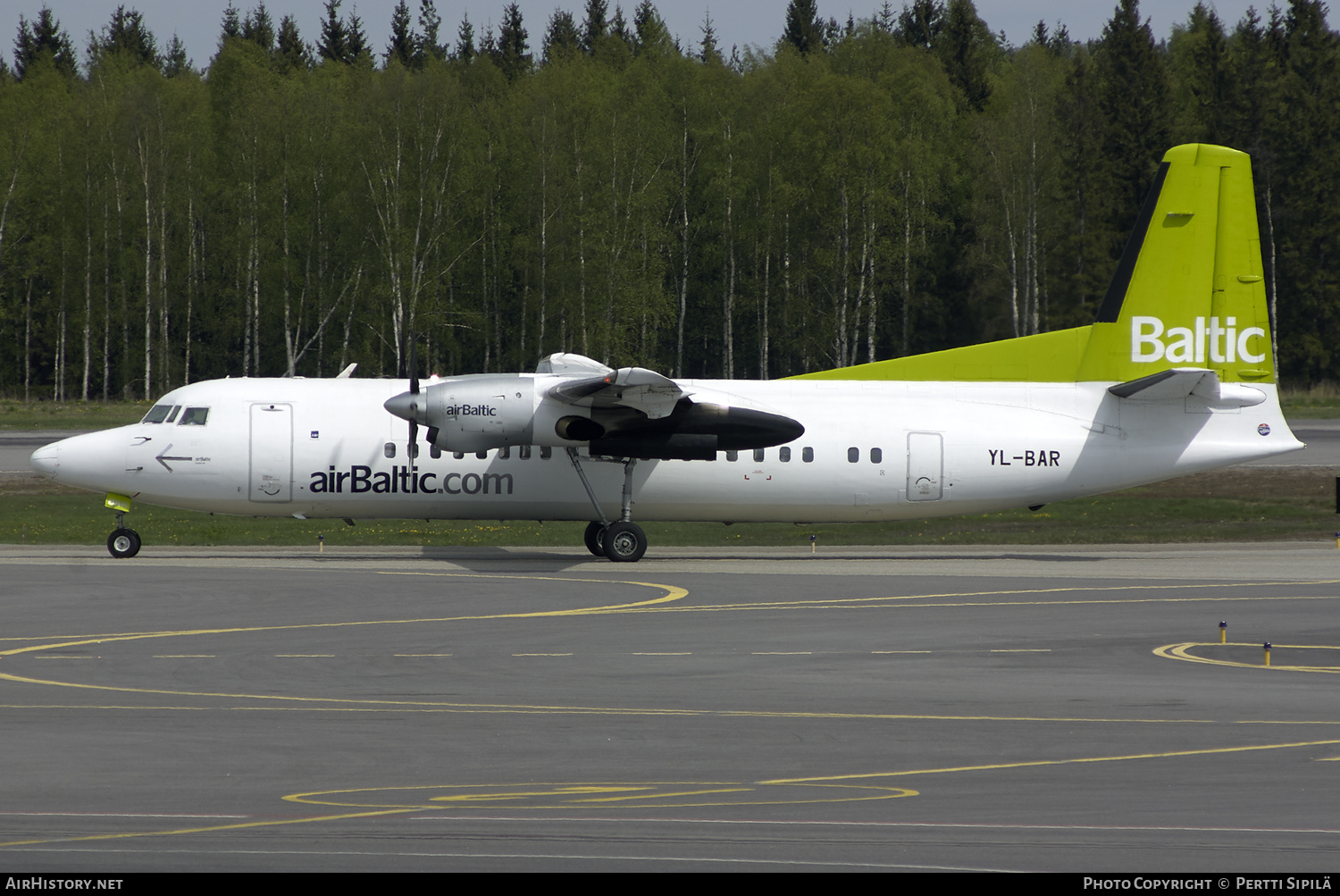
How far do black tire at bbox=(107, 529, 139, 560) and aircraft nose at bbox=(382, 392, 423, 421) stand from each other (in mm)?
5775

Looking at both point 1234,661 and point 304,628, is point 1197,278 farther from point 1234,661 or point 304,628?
point 304,628

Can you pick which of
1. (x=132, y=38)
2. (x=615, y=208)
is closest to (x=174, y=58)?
(x=132, y=38)

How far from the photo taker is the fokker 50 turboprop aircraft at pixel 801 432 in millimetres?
24547

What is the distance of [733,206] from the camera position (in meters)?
68.2

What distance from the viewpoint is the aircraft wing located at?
22969 millimetres

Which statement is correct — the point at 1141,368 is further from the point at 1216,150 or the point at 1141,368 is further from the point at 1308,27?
the point at 1308,27

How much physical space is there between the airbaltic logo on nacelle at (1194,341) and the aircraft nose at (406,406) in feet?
45.2

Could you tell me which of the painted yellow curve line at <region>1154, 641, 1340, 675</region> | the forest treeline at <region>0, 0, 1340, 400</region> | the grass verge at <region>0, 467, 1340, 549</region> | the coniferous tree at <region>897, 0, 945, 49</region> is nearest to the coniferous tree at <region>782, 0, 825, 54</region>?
the coniferous tree at <region>897, 0, 945, 49</region>

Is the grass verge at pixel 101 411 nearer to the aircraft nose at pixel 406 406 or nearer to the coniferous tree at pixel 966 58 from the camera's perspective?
the coniferous tree at pixel 966 58

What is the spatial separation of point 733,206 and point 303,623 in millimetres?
52873

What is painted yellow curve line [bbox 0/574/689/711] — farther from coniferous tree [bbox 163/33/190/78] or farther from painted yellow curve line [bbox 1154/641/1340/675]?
coniferous tree [bbox 163/33/190/78]

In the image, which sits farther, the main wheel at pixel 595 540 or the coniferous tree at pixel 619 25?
the coniferous tree at pixel 619 25

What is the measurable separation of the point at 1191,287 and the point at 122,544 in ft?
68.5

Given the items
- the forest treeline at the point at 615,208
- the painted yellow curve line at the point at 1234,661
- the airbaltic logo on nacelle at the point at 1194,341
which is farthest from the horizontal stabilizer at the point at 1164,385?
the forest treeline at the point at 615,208
